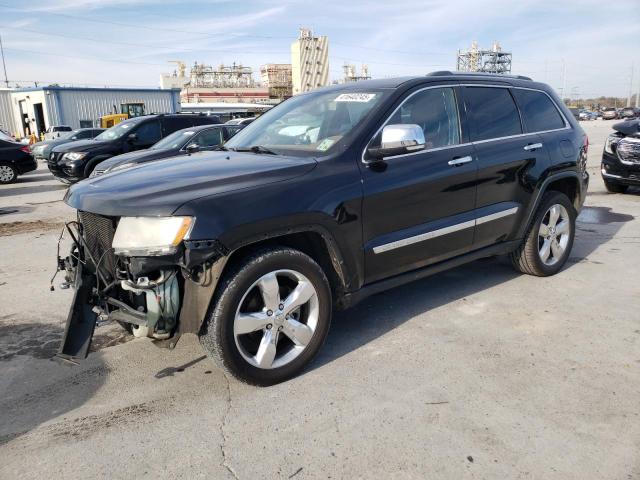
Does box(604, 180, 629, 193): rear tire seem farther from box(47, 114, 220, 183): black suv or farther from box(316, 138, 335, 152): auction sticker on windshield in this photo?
box(47, 114, 220, 183): black suv

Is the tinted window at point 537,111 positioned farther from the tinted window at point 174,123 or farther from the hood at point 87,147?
the hood at point 87,147

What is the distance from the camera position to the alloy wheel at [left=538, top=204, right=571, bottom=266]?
484cm

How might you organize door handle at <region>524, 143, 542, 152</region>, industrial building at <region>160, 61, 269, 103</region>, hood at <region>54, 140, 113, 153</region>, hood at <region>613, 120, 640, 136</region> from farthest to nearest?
industrial building at <region>160, 61, 269, 103</region> < hood at <region>54, 140, 113, 153</region> < hood at <region>613, 120, 640, 136</region> < door handle at <region>524, 143, 542, 152</region>

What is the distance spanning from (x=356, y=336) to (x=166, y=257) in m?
1.66

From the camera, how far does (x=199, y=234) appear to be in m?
2.67

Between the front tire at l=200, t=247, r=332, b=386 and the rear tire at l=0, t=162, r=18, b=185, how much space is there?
14.2 metres

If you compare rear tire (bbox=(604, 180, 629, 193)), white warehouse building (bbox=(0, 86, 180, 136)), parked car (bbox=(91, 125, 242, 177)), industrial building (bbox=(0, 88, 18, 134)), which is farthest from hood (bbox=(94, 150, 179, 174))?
industrial building (bbox=(0, 88, 18, 134))

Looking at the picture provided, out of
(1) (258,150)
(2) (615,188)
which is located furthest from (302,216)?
(2) (615,188)

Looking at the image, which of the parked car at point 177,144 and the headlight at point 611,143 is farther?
the parked car at point 177,144

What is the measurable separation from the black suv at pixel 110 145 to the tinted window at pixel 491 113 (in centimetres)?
986

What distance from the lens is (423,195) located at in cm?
365

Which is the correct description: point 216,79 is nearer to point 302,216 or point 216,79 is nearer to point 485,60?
point 485,60

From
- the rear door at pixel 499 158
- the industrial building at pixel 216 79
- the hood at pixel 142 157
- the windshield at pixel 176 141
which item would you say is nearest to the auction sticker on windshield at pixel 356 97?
the rear door at pixel 499 158

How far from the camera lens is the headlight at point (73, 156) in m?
11.8
